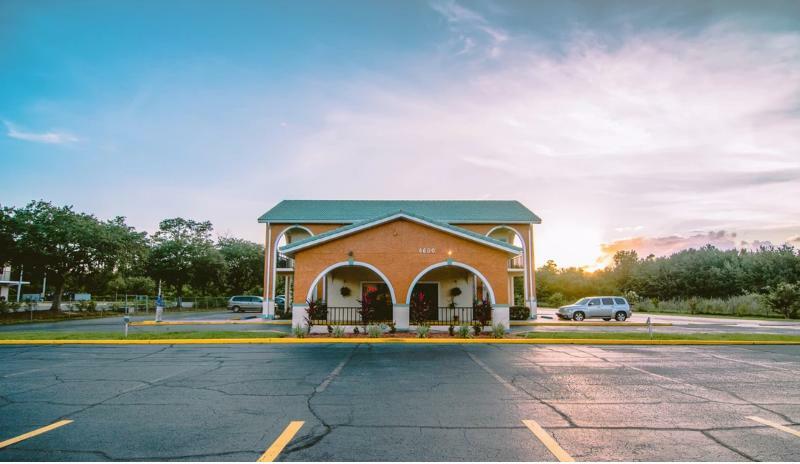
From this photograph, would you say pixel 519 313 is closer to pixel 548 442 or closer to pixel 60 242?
pixel 548 442

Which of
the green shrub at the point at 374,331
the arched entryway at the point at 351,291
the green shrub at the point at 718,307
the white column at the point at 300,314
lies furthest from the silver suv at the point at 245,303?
the green shrub at the point at 718,307

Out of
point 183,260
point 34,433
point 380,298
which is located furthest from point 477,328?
point 183,260

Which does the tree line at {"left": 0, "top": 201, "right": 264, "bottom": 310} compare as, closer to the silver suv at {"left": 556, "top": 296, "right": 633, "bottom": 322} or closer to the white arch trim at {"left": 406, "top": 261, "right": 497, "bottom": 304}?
the white arch trim at {"left": 406, "top": 261, "right": 497, "bottom": 304}

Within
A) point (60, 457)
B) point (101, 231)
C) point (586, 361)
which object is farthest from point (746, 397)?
point (101, 231)

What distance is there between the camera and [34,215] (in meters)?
29.5

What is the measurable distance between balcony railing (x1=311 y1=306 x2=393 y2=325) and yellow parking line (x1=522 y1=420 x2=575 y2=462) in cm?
1281

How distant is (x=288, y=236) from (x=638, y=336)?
22.8 m

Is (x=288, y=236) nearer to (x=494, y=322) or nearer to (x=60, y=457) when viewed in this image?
(x=494, y=322)

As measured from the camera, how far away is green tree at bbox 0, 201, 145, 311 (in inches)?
1115

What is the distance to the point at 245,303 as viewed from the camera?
1655 inches

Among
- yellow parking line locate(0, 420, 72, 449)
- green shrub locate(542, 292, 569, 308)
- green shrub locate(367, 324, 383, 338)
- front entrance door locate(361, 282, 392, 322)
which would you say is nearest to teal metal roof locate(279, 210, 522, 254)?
front entrance door locate(361, 282, 392, 322)

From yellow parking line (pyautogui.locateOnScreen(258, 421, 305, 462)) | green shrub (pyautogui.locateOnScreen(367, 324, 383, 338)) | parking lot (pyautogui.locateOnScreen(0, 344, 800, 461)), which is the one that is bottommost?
parking lot (pyautogui.locateOnScreen(0, 344, 800, 461))

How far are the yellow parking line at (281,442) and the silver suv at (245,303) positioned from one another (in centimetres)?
3828

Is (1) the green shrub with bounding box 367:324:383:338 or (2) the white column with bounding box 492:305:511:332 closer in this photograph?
(1) the green shrub with bounding box 367:324:383:338
